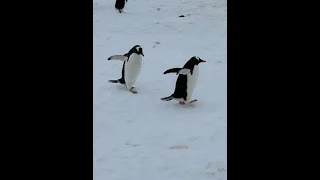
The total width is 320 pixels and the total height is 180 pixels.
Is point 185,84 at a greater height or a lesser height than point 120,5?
lesser

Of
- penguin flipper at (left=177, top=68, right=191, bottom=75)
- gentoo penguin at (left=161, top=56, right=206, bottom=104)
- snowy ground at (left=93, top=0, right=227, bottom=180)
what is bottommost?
snowy ground at (left=93, top=0, right=227, bottom=180)

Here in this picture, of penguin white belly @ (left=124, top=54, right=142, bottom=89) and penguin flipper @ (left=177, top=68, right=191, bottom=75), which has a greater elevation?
penguin flipper @ (left=177, top=68, right=191, bottom=75)

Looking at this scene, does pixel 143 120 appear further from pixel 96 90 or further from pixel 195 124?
pixel 96 90

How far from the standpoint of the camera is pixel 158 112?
4199 mm

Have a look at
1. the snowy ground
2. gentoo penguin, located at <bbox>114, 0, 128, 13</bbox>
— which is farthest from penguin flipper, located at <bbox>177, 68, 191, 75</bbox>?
gentoo penguin, located at <bbox>114, 0, 128, 13</bbox>

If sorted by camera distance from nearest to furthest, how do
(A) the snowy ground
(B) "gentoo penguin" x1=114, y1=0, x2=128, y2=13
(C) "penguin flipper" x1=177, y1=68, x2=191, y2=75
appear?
(A) the snowy ground < (C) "penguin flipper" x1=177, y1=68, x2=191, y2=75 < (B) "gentoo penguin" x1=114, y1=0, x2=128, y2=13

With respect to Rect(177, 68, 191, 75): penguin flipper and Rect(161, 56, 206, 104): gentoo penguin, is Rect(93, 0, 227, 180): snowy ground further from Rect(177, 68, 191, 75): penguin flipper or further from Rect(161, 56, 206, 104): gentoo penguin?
Rect(177, 68, 191, 75): penguin flipper

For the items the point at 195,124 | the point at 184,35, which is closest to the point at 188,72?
the point at 195,124

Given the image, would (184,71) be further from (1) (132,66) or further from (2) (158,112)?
(1) (132,66)

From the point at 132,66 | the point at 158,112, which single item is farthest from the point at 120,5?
the point at 158,112

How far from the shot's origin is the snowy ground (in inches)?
116

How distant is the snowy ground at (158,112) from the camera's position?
2942mm

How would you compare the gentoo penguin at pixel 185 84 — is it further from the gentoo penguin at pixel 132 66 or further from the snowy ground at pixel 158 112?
the gentoo penguin at pixel 132 66

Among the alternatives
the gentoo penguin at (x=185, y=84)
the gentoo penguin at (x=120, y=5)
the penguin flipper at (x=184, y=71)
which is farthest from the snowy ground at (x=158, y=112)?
the gentoo penguin at (x=120, y=5)
